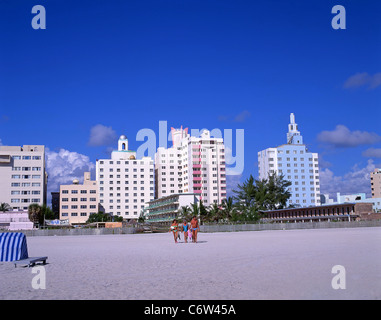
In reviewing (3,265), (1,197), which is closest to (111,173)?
(1,197)

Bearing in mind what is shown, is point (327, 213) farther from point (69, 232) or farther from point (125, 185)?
point (125, 185)

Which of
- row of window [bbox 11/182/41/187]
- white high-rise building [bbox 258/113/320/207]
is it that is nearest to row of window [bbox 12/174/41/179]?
row of window [bbox 11/182/41/187]

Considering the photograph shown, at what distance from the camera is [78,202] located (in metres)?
142

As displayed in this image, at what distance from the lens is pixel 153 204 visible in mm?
146500

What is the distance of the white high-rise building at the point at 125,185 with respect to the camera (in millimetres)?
159125

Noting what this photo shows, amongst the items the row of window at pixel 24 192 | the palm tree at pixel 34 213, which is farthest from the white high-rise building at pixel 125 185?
the palm tree at pixel 34 213

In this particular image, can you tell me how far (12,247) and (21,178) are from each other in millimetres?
125940

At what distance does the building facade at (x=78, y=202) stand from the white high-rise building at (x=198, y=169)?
30299 millimetres

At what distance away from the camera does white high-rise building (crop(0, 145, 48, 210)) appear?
132500 millimetres

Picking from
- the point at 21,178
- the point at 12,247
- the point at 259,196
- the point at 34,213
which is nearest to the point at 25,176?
the point at 21,178

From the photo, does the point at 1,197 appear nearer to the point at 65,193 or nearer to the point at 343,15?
the point at 65,193

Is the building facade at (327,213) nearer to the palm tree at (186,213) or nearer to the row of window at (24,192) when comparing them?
the palm tree at (186,213)

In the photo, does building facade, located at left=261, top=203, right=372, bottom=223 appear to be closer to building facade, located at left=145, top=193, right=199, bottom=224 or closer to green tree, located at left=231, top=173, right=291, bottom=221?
green tree, located at left=231, top=173, right=291, bottom=221

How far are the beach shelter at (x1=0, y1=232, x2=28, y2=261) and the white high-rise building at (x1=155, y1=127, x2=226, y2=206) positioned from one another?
5270 inches
